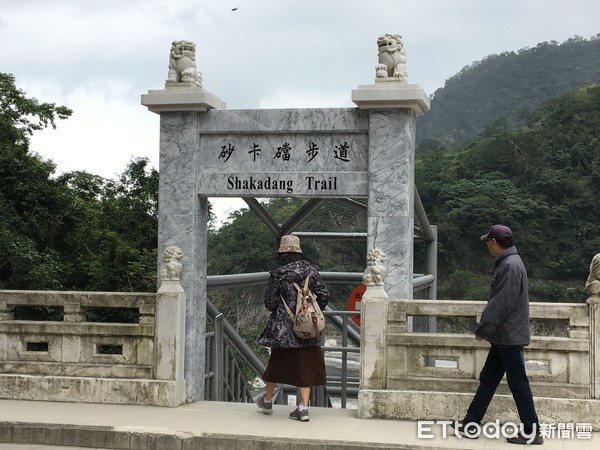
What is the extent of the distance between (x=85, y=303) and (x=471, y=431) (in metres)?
3.89

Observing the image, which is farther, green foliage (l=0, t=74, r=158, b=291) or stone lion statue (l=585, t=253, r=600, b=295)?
green foliage (l=0, t=74, r=158, b=291)

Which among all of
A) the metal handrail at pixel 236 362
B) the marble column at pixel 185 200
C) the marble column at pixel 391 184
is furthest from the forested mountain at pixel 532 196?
the marble column at pixel 185 200

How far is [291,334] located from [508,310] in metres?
1.98

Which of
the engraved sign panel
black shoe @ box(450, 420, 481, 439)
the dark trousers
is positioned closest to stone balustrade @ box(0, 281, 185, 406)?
the engraved sign panel

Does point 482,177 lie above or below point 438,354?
above

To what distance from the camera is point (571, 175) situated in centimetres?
5438

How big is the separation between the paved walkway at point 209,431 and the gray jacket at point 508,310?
2.79ft

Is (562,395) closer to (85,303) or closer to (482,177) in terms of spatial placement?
(85,303)

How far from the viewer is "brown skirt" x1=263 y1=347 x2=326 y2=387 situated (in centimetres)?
783

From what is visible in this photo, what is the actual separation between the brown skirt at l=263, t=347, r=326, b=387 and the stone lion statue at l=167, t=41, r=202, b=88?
9.49 feet

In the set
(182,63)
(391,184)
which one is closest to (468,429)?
(391,184)

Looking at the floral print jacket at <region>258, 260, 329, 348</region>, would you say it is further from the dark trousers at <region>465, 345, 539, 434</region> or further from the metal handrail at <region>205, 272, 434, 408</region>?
the metal handrail at <region>205, 272, 434, 408</region>

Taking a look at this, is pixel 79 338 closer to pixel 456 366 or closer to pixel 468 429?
pixel 456 366

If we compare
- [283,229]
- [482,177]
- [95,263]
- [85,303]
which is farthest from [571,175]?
[85,303]
